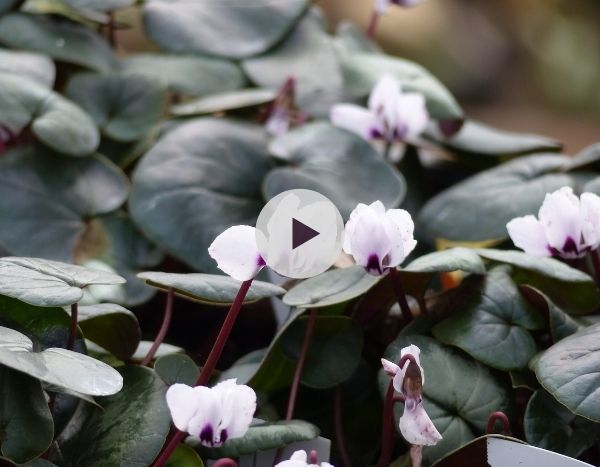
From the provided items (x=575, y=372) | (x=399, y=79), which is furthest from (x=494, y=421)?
(x=399, y=79)

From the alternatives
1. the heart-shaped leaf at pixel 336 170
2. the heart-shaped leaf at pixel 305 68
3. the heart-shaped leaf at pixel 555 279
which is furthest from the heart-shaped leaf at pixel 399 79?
the heart-shaped leaf at pixel 555 279

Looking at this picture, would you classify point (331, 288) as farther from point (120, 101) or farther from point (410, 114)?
point (120, 101)

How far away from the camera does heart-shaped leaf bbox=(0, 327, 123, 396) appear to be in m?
0.50

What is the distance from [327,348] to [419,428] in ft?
0.63

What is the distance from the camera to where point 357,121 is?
103 centimetres

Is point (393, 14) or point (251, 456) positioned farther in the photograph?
point (393, 14)

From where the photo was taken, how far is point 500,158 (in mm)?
1188

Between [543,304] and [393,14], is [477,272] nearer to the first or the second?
[543,304]

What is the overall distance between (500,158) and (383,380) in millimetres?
573

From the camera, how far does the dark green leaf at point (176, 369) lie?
0.65 m

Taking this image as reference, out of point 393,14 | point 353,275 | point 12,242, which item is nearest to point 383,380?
point 353,275

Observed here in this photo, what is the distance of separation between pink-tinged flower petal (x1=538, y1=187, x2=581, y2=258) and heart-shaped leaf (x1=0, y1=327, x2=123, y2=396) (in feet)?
1.04

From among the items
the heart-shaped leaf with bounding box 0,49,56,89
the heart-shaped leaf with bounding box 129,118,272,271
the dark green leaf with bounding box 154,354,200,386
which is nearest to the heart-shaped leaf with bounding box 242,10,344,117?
the heart-shaped leaf with bounding box 129,118,272,271

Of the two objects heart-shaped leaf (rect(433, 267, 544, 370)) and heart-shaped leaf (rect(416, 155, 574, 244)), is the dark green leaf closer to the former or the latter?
heart-shaped leaf (rect(433, 267, 544, 370))
